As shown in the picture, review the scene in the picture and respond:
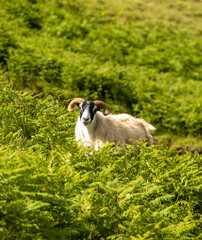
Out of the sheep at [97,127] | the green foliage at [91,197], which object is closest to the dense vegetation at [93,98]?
the green foliage at [91,197]

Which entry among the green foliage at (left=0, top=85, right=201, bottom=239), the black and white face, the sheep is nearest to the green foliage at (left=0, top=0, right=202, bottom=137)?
the sheep

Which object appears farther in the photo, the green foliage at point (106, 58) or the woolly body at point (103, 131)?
the green foliage at point (106, 58)

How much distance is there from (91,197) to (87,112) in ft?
9.58

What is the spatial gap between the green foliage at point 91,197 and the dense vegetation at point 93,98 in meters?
0.02

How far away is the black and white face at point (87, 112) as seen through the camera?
6.57 metres

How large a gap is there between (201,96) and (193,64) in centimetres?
424

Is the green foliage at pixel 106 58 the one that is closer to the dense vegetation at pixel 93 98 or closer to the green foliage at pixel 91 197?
the dense vegetation at pixel 93 98

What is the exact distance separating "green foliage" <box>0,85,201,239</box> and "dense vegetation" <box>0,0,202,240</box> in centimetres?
2

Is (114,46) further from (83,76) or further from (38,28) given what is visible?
(83,76)

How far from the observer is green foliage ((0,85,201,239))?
3469 millimetres

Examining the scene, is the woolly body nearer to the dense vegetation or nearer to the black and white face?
the black and white face

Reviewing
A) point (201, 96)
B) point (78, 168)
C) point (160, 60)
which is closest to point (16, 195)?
point (78, 168)

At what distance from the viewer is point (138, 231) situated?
3.75 m

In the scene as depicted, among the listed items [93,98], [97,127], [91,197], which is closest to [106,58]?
[93,98]
